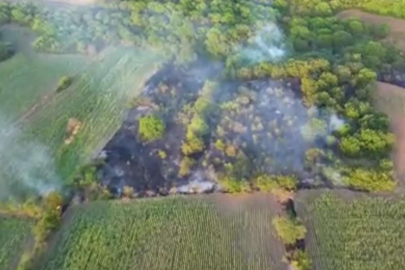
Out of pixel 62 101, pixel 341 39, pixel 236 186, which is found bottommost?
pixel 62 101

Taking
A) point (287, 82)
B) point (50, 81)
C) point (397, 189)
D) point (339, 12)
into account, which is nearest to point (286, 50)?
point (287, 82)

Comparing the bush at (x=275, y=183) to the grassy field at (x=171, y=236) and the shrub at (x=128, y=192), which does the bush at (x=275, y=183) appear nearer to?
the grassy field at (x=171, y=236)

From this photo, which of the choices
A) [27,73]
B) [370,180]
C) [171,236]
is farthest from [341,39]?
[27,73]

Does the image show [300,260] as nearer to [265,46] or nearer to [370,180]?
[370,180]

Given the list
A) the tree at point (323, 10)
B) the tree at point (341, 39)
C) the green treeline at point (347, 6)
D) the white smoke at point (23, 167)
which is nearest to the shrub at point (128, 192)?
the white smoke at point (23, 167)

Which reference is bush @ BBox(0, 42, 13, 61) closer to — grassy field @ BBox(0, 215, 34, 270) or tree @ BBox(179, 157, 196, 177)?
grassy field @ BBox(0, 215, 34, 270)

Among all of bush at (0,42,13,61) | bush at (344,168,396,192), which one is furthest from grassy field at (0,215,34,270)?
bush at (344,168,396,192)
